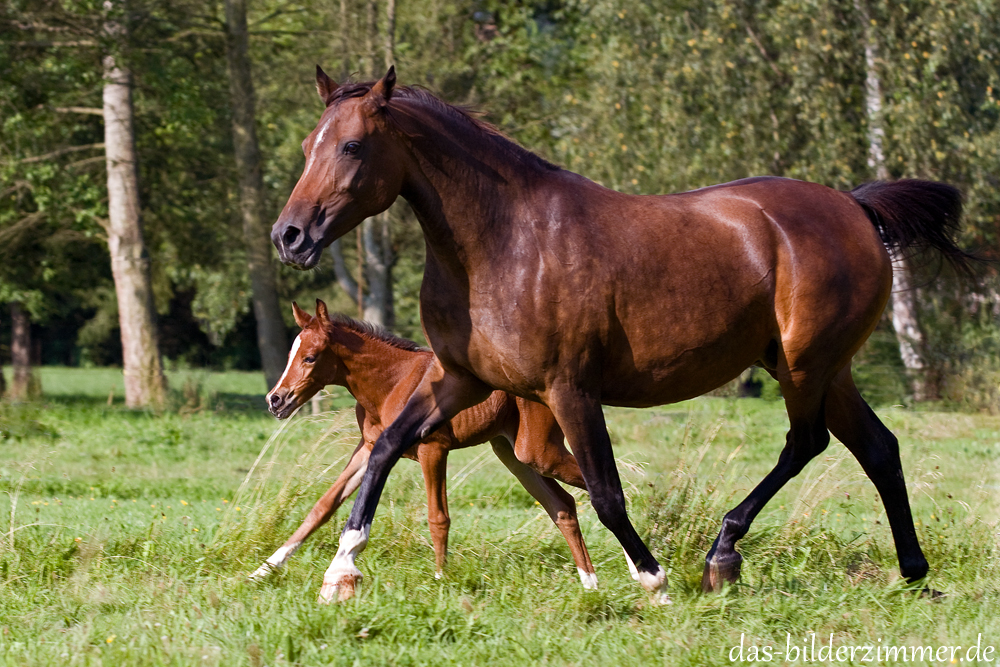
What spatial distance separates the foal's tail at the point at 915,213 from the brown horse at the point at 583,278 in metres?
0.37

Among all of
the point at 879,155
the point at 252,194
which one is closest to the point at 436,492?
the point at 252,194

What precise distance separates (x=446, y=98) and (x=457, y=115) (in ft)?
51.6

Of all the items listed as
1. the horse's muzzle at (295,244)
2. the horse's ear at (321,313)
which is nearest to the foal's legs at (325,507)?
the horse's ear at (321,313)

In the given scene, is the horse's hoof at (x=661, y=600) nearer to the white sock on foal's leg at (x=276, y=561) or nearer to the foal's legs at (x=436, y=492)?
the foal's legs at (x=436, y=492)

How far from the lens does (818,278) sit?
5.08 metres

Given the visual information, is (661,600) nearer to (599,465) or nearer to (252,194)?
(599,465)

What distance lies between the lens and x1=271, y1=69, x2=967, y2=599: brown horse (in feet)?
14.9

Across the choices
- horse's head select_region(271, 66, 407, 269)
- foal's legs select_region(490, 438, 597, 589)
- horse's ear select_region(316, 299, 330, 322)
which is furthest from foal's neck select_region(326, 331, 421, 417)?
horse's head select_region(271, 66, 407, 269)

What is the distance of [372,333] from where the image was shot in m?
7.16

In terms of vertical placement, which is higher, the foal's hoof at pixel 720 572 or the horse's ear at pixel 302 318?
the horse's ear at pixel 302 318

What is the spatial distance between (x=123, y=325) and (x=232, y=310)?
593 inches

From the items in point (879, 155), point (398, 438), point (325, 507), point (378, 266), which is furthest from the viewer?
point (378, 266)

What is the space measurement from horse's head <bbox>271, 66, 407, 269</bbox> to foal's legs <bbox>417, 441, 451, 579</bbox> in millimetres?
2020

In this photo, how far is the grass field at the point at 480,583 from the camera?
4094 mm
